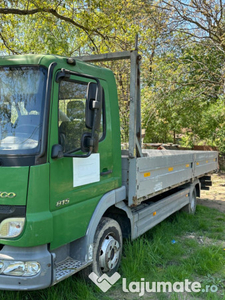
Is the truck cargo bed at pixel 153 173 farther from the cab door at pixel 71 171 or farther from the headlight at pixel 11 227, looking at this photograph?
the headlight at pixel 11 227

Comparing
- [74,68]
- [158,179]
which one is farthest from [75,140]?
[158,179]

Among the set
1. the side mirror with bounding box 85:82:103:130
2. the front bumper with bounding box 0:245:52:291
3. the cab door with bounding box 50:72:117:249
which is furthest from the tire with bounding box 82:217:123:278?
the side mirror with bounding box 85:82:103:130

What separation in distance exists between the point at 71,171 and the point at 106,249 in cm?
114

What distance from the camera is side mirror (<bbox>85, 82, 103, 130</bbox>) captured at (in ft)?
9.46

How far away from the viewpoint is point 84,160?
322 centimetres

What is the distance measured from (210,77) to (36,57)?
1206cm

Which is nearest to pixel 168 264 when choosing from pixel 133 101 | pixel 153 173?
pixel 153 173

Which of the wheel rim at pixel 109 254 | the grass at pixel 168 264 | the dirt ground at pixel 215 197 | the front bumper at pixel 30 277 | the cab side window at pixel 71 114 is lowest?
the dirt ground at pixel 215 197

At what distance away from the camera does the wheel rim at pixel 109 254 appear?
11.5 feet

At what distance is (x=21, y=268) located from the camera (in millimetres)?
2559

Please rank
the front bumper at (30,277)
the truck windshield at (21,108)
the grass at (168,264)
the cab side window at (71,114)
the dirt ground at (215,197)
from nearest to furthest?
the front bumper at (30,277), the truck windshield at (21,108), the cab side window at (71,114), the grass at (168,264), the dirt ground at (215,197)

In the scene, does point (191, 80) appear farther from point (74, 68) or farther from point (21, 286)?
point (21, 286)

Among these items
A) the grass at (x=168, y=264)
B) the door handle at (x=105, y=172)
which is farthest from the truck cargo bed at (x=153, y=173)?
the grass at (x=168, y=264)

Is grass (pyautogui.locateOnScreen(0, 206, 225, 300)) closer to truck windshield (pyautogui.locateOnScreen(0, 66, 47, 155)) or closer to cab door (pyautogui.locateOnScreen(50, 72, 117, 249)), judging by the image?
cab door (pyautogui.locateOnScreen(50, 72, 117, 249))
